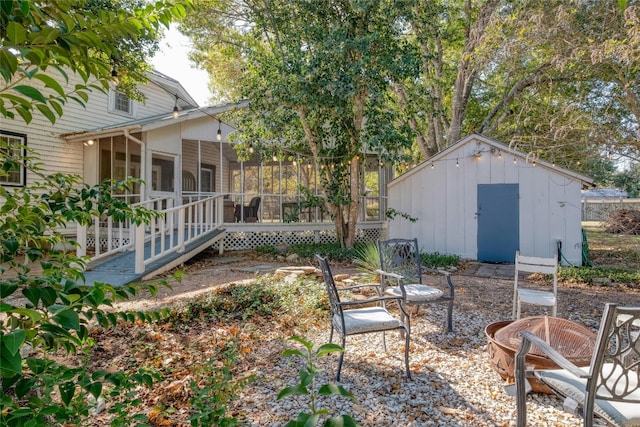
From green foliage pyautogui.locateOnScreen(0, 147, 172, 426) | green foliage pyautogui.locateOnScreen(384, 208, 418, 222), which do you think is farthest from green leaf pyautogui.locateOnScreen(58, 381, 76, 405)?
green foliage pyautogui.locateOnScreen(384, 208, 418, 222)

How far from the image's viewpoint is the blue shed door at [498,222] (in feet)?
32.5

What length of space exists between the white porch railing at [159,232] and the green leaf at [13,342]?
6.47 meters

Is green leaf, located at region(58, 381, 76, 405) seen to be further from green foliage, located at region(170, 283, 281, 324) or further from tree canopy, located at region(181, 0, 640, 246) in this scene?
tree canopy, located at region(181, 0, 640, 246)

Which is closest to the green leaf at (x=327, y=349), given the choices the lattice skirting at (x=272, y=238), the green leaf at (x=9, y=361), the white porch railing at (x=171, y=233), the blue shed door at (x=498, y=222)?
the green leaf at (x=9, y=361)

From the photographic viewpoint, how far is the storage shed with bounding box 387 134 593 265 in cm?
942

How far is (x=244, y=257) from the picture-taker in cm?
1031

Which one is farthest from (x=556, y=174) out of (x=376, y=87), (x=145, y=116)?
(x=145, y=116)

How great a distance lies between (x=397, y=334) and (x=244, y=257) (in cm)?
660

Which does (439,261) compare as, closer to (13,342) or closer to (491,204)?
(491,204)

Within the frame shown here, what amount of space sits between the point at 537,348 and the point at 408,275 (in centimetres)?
359

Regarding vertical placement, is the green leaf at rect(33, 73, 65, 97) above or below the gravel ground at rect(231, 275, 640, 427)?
above

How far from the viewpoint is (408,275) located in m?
6.70

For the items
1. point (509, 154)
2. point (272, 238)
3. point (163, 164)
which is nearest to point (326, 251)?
point (272, 238)

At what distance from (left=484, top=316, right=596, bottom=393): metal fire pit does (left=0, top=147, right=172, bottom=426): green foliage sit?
9.38ft
